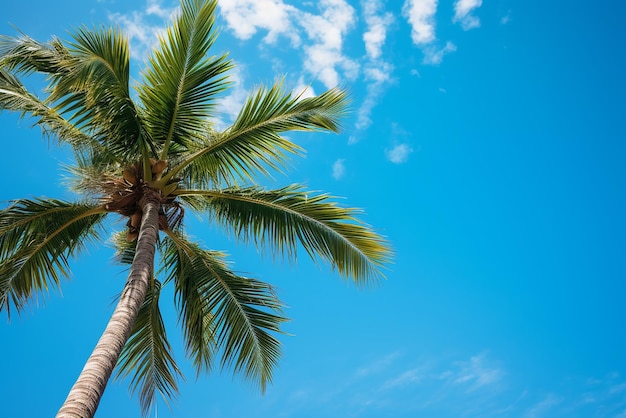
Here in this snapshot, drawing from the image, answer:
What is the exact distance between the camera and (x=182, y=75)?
8.68 m

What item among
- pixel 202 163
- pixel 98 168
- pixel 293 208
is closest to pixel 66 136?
pixel 98 168

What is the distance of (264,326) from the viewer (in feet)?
29.0

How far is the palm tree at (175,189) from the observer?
27.6 feet

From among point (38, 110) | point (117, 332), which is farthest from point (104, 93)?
point (117, 332)

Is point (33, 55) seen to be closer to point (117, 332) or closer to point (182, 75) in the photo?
point (182, 75)

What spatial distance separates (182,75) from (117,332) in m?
4.00

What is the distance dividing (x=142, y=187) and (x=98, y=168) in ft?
2.42

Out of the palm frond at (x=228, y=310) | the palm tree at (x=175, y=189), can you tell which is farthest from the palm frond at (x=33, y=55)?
the palm frond at (x=228, y=310)

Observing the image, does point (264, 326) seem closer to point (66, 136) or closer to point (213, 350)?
point (213, 350)

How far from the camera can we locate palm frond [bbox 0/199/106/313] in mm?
8406

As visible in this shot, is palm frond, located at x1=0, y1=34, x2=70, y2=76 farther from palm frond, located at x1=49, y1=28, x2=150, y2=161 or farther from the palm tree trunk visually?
the palm tree trunk

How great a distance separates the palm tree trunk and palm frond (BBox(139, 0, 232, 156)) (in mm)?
1233

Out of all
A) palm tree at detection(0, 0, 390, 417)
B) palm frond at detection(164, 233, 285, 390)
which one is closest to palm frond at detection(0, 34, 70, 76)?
palm tree at detection(0, 0, 390, 417)

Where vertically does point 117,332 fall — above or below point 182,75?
below
